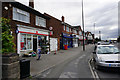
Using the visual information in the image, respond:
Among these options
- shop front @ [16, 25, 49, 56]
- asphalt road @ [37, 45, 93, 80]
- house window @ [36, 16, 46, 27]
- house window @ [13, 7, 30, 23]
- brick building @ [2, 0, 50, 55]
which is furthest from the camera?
house window @ [36, 16, 46, 27]

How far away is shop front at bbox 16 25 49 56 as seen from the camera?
34.4 feet

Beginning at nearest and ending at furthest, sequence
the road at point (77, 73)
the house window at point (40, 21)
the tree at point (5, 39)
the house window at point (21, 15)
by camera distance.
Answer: the tree at point (5, 39) < the road at point (77, 73) < the house window at point (21, 15) < the house window at point (40, 21)

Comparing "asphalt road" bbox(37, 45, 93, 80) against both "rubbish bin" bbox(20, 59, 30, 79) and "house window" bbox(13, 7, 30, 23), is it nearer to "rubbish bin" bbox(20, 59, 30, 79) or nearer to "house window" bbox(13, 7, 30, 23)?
"rubbish bin" bbox(20, 59, 30, 79)

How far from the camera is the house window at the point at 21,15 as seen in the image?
1018cm

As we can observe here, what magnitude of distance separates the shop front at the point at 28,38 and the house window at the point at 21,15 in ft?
3.16

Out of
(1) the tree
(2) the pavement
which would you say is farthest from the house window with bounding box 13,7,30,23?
(1) the tree

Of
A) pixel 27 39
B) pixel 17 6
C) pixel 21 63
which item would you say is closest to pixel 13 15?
pixel 17 6

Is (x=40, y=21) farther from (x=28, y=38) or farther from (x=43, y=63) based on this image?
(x=43, y=63)

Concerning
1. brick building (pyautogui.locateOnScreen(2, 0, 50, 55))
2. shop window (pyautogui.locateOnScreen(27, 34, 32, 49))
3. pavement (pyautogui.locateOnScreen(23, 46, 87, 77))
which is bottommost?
pavement (pyautogui.locateOnScreen(23, 46, 87, 77))

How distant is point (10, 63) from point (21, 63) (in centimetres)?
72

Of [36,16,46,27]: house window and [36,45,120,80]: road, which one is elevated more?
[36,16,46,27]: house window

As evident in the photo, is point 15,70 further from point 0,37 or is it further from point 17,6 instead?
point 17,6

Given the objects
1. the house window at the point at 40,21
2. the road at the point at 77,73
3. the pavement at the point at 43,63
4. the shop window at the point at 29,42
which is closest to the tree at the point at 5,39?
the pavement at the point at 43,63

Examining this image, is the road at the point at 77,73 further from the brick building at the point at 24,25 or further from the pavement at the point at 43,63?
the brick building at the point at 24,25
